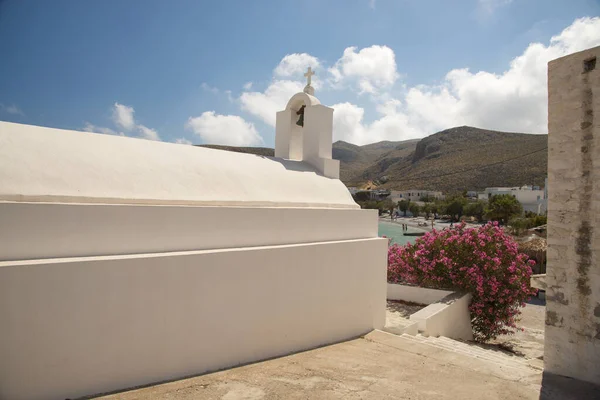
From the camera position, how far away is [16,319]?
3.01m

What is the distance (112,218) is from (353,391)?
293 cm

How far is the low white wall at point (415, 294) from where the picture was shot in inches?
342

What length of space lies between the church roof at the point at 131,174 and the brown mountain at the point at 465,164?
29.4m

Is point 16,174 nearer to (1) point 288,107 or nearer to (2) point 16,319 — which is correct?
(2) point 16,319

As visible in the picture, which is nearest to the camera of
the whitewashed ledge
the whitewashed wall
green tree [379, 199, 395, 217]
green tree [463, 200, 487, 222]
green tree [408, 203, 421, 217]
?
the whitewashed wall

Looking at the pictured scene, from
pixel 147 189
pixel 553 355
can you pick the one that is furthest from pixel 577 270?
pixel 147 189

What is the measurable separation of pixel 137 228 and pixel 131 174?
715 millimetres

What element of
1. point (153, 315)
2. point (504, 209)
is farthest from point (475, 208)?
point (153, 315)

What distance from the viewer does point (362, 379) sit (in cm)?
414

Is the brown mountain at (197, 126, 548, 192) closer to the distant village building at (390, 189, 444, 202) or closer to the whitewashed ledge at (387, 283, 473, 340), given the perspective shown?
the distant village building at (390, 189, 444, 202)

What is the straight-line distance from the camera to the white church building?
3.13m

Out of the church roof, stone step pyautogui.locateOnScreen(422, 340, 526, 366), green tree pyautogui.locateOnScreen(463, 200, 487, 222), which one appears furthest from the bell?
green tree pyautogui.locateOnScreen(463, 200, 487, 222)

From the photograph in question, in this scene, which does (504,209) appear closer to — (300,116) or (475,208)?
(475,208)

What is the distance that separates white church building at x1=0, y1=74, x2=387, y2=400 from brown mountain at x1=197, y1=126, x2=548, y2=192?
2975cm
